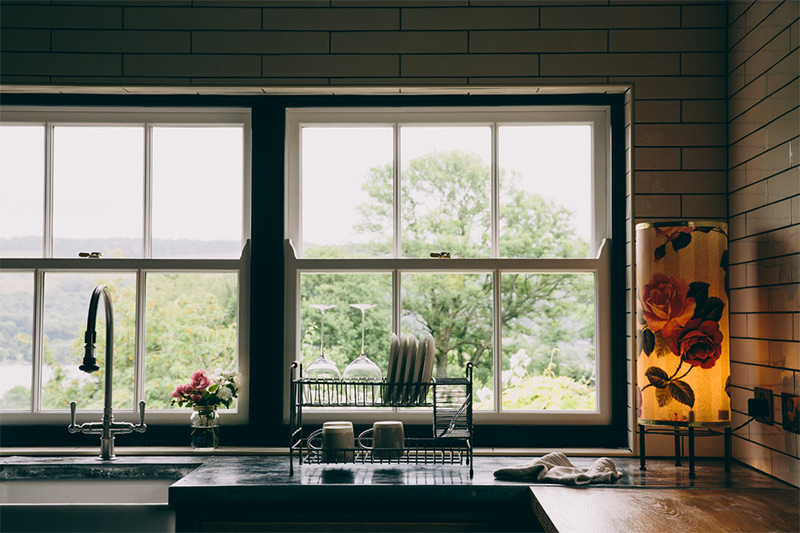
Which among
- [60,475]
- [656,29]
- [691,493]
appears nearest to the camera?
[691,493]

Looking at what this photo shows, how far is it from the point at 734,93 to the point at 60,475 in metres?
2.86

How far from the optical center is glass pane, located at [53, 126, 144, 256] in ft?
9.82

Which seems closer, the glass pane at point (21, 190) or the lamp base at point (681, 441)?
the lamp base at point (681, 441)

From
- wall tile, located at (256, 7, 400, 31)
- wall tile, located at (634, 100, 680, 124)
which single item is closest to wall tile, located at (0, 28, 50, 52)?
wall tile, located at (256, 7, 400, 31)

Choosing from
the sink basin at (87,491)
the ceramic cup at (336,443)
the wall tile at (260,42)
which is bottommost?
the sink basin at (87,491)

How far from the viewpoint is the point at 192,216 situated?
3008mm

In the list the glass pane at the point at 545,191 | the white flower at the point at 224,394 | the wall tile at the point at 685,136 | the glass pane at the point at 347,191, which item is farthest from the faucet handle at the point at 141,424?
the wall tile at the point at 685,136

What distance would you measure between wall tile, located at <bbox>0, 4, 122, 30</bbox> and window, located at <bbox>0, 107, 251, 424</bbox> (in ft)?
1.08

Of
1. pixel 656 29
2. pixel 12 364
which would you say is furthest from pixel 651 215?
pixel 12 364

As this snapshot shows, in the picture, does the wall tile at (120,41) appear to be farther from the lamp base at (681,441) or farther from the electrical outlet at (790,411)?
the electrical outlet at (790,411)

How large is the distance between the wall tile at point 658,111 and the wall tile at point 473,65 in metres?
0.43

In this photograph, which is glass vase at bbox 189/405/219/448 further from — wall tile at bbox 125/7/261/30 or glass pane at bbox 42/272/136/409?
wall tile at bbox 125/7/261/30

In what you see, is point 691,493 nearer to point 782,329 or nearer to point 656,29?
point 782,329

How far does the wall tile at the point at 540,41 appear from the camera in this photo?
112 inches
